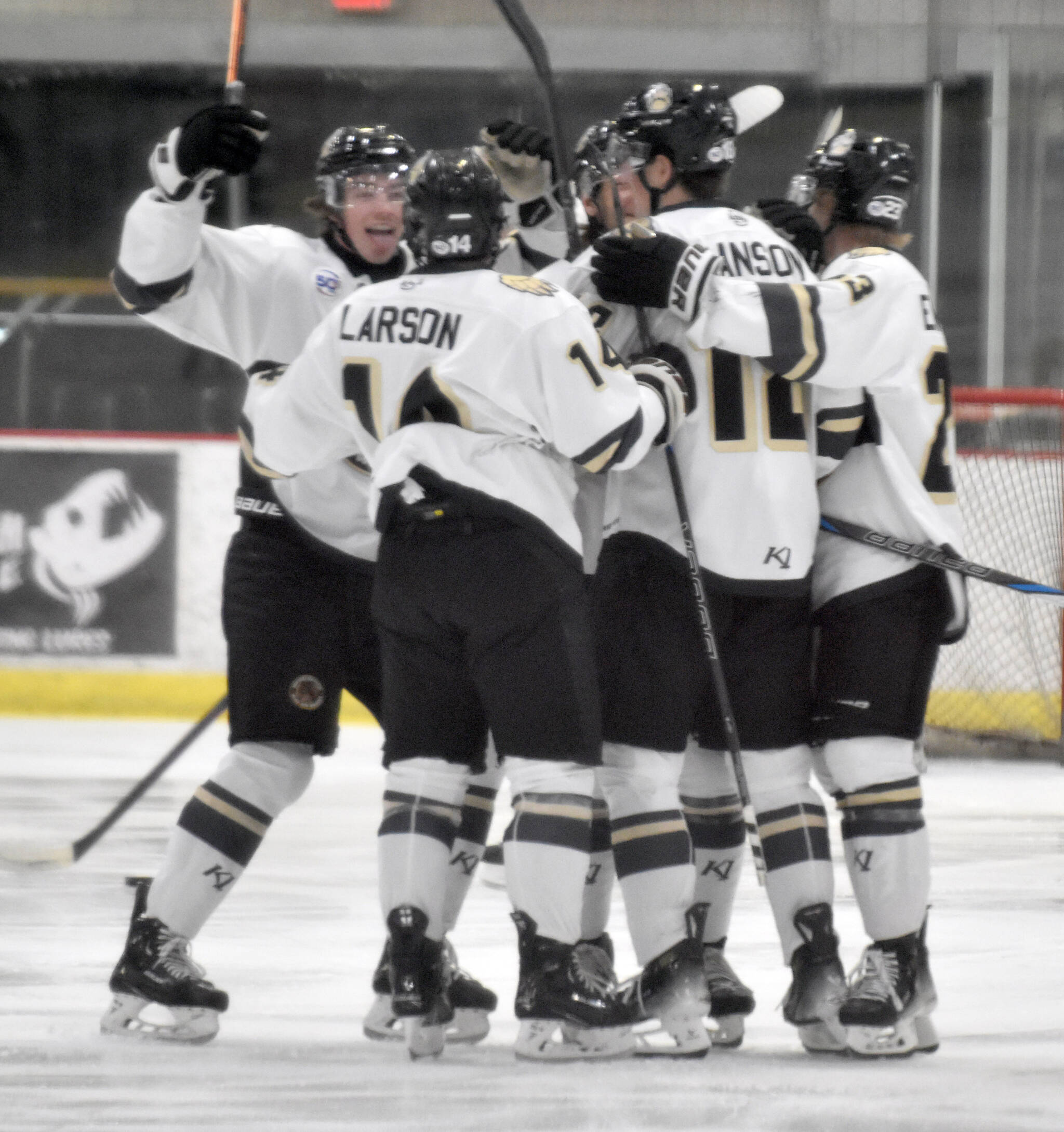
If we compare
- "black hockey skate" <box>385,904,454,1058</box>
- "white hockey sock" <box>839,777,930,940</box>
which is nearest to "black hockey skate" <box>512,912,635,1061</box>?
"black hockey skate" <box>385,904,454,1058</box>

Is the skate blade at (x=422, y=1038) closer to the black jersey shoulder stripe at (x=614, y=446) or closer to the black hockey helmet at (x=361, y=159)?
the black jersey shoulder stripe at (x=614, y=446)

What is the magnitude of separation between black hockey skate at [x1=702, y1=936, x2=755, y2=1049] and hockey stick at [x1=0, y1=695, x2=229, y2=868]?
0.85m

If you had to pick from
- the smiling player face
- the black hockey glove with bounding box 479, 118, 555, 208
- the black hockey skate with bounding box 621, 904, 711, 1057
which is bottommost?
the black hockey skate with bounding box 621, 904, 711, 1057

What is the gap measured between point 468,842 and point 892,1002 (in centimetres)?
60

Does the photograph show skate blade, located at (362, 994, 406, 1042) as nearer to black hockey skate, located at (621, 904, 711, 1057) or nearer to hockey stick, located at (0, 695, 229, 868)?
black hockey skate, located at (621, 904, 711, 1057)

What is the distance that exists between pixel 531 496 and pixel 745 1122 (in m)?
0.75

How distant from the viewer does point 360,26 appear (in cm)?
801

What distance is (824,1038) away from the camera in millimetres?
2527

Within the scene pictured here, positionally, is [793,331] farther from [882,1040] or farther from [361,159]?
[882,1040]

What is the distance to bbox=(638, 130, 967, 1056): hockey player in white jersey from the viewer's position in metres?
2.48

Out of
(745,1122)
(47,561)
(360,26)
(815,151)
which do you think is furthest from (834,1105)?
(360,26)

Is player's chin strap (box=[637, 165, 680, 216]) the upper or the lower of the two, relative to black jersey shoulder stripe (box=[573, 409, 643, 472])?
→ upper

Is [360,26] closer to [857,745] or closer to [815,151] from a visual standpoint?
[815,151]

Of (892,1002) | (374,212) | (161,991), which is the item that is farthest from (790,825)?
(374,212)
